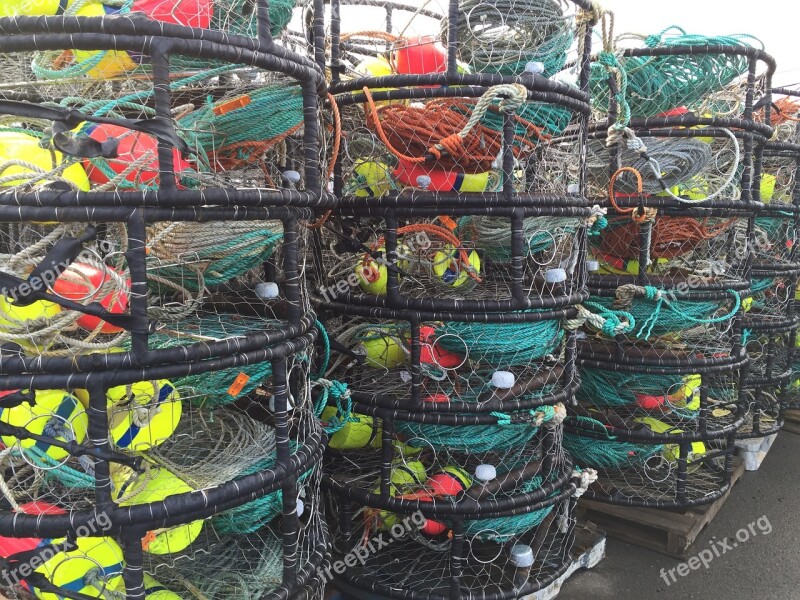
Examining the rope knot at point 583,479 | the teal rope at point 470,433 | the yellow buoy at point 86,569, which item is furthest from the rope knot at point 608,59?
the yellow buoy at point 86,569

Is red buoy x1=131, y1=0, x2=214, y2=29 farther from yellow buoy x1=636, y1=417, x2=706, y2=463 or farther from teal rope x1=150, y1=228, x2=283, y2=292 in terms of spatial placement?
yellow buoy x1=636, y1=417, x2=706, y2=463

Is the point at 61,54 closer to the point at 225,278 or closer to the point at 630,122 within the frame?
the point at 225,278

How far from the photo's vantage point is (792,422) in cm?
593

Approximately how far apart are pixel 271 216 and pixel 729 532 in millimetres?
4044

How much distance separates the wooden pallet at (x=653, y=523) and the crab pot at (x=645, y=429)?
0.15 meters

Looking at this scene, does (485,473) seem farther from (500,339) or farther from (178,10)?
(178,10)

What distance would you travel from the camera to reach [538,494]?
2959 millimetres

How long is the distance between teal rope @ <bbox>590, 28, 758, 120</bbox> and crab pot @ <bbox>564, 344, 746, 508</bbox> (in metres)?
1.66

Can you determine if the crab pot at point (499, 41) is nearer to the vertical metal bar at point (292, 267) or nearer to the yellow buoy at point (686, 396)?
the vertical metal bar at point (292, 267)

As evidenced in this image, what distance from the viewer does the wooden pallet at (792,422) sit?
587 cm

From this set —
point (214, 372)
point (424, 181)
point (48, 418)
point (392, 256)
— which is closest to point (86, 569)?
point (48, 418)

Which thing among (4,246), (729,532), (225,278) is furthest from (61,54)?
(729,532)

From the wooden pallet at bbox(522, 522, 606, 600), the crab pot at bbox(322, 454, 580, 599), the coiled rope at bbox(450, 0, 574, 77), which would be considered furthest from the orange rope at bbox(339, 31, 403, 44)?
the wooden pallet at bbox(522, 522, 606, 600)

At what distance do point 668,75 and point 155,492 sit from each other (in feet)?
12.2
